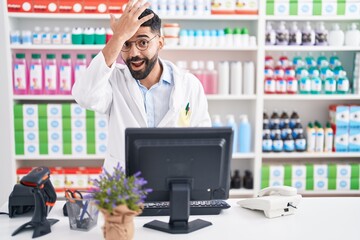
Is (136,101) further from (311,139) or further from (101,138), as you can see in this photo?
(311,139)

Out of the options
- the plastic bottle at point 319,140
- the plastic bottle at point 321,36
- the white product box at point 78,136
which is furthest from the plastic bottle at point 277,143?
the white product box at point 78,136

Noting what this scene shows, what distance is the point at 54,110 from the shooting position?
388cm

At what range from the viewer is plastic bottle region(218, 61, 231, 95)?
3965 millimetres

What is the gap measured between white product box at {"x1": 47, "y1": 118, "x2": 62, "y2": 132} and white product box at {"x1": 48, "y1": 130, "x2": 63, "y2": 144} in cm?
2

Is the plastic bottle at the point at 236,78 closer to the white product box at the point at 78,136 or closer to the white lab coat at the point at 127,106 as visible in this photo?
the white product box at the point at 78,136

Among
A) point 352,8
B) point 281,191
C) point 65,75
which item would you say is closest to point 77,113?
point 65,75

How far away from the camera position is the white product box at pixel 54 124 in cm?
389

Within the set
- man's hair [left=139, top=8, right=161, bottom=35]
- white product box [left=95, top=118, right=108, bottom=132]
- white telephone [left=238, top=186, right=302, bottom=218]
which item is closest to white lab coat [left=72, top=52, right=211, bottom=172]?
man's hair [left=139, top=8, right=161, bottom=35]

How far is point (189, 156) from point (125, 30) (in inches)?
25.3

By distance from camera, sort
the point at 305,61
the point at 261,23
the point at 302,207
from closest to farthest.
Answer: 1. the point at 302,207
2. the point at 261,23
3. the point at 305,61

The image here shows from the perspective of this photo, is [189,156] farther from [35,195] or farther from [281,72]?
[281,72]

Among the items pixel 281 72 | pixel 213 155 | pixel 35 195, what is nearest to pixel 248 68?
pixel 281 72

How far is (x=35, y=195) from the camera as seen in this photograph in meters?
1.94

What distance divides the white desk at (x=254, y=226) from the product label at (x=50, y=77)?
5.83 ft
